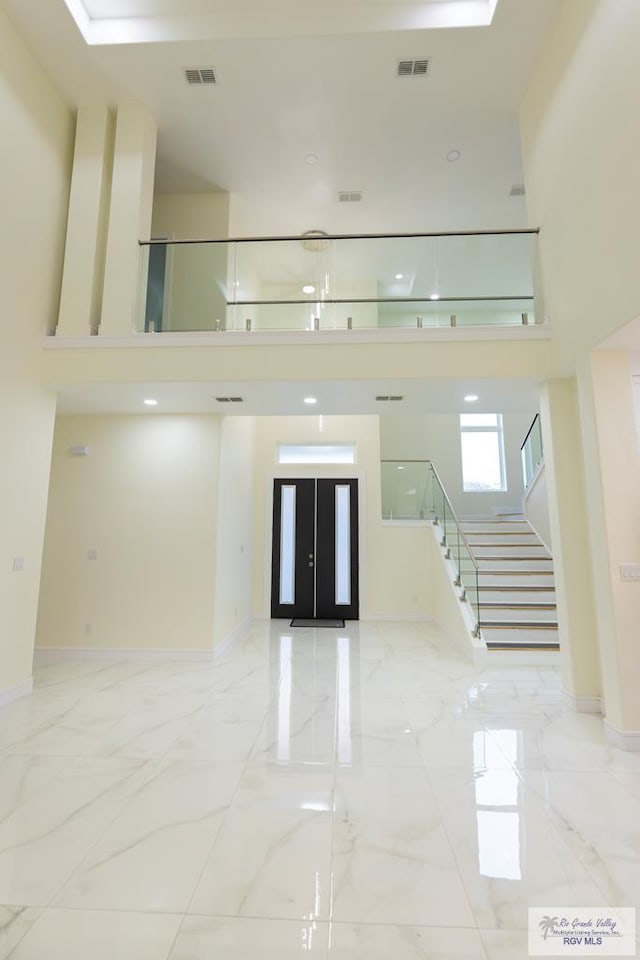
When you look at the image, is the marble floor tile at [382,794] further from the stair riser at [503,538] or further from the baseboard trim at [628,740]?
the stair riser at [503,538]

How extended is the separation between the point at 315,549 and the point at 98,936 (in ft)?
21.4

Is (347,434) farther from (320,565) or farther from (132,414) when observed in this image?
(132,414)

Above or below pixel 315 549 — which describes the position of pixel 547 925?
below

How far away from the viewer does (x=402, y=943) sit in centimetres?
155

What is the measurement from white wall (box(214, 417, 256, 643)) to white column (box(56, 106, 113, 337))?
195cm

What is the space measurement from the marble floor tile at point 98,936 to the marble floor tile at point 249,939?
65mm

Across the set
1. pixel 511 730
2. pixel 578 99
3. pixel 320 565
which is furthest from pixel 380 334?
pixel 320 565

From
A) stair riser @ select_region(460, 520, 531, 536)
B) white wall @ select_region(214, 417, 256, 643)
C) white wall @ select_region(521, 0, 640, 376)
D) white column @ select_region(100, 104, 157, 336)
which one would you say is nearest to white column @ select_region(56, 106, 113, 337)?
white column @ select_region(100, 104, 157, 336)

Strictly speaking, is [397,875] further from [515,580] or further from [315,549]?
[315,549]

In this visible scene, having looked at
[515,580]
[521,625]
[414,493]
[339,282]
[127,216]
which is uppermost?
[127,216]

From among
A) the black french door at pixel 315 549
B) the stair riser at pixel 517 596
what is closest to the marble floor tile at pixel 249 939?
the stair riser at pixel 517 596

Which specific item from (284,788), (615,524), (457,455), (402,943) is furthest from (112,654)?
(457,455)

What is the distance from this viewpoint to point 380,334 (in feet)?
14.3

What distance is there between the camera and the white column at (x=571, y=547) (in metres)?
3.81
